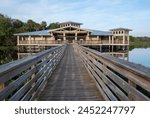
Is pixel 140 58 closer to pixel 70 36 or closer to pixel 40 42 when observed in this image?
pixel 70 36

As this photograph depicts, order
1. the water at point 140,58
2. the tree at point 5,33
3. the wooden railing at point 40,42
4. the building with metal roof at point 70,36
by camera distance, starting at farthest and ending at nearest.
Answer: the tree at point 5,33, the building with metal roof at point 70,36, the wooden railing at point 40,42, the water at point 140,58

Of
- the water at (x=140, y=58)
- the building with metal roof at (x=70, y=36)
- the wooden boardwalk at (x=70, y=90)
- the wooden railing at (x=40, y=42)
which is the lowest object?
the water at (x=140, y=58)

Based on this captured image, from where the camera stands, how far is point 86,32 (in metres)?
51.7

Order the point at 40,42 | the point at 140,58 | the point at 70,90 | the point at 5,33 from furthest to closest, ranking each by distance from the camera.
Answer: the point at 5,33 → the point at 140,58 → the point at 40,42 → the point at 70,90

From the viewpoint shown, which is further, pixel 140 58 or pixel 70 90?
pixel 140 58

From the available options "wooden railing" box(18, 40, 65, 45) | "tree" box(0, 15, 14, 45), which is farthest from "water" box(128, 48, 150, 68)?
"tree" box(0, 15, 14, 45)

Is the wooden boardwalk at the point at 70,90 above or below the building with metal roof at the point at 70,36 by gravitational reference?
below

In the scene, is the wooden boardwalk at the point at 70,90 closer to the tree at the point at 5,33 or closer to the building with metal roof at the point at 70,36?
the building with metal roof at the point at 70,36

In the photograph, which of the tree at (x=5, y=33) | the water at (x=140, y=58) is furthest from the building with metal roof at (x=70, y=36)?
the tree at (x=5, y=33)

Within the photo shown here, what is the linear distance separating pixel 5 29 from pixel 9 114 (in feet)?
204

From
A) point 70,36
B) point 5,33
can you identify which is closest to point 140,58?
point 70,36

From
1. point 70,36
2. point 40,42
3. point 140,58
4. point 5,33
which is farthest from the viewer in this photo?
point 5,33

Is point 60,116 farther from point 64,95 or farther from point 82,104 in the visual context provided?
point 64,95

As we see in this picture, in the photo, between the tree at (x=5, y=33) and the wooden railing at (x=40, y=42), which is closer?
the wooden railing at (x=40, y=42)
